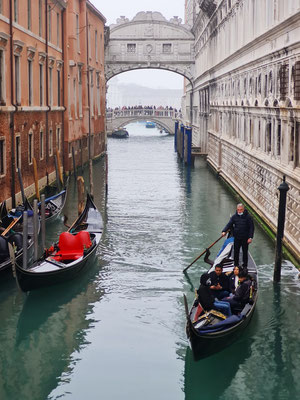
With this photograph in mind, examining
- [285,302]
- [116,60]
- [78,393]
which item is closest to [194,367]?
[78,393]

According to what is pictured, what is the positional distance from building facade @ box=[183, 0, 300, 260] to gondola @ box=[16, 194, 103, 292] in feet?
12.6

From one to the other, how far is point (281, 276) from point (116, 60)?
3229 cm

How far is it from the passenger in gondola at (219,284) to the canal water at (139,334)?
2.10ft

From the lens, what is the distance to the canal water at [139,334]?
746 centimetres

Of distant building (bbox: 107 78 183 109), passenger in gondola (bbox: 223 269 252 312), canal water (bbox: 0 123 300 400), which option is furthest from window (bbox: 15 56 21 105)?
distant building (bbox: 107 78 183 109)

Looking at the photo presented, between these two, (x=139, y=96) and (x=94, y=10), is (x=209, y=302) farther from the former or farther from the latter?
(x=139, y=96)

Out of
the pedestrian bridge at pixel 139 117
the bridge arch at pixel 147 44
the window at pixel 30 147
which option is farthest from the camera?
the pedestrian bridge at pixel 139 117

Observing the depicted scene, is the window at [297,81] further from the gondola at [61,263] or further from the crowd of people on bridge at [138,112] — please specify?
the crowd of people on bridge at [138,112]

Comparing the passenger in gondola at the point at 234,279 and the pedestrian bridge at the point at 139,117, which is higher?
the pedestrian bridge at the point at 139,117

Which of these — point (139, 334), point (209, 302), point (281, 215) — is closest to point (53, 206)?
point (281, 215)

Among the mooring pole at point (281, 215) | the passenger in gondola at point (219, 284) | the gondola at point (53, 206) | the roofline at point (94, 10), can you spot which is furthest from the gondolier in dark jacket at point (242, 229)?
the roofline at point (94, 10)

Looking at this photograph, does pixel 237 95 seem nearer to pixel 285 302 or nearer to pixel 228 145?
pixel 228 145

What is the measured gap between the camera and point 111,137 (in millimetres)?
56844

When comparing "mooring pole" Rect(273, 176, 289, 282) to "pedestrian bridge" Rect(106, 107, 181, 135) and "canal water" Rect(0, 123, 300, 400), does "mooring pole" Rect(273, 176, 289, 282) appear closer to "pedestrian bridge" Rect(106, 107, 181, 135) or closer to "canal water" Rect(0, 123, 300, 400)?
"canal water" Rect(0, 123, 300, 400)
